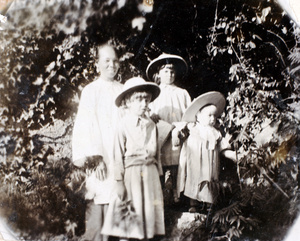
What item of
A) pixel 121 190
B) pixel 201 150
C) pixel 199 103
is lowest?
pixel 121 190

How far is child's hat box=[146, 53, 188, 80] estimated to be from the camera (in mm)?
2094

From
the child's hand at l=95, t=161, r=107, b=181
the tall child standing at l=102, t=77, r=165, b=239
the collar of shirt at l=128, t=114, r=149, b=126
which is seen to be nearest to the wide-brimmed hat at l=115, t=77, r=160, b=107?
the tall child standing at l=102, t=77, r=165, b=239

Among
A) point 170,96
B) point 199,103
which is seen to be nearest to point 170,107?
point 170,96

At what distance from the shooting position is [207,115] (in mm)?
2104

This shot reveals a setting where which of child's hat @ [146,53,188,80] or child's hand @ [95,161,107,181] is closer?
child's hand @ [95,161,107,181]

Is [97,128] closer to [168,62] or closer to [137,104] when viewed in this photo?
[137,104]

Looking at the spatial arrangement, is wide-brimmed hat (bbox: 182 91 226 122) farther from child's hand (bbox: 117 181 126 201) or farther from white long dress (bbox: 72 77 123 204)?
child's hand (bbox: 117 181 126 201)

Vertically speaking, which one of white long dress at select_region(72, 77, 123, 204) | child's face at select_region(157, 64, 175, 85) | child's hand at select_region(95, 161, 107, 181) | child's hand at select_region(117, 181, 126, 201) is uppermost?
child's face at select_region(157, 64, 175, 85)

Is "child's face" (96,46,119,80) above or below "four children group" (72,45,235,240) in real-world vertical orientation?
above

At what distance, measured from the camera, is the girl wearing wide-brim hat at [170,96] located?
2055 mm

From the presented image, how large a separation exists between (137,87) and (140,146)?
328mm

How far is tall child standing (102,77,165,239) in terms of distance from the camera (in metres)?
1.97

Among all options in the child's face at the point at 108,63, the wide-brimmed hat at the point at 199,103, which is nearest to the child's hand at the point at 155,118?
the wide-brimmed hat at the point at 199,103

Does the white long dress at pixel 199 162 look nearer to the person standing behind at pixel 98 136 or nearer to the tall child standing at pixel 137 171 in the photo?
the tall child standing at pixel 137 171
